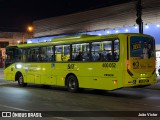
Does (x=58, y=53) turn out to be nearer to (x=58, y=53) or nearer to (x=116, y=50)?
(x=58, y=53)

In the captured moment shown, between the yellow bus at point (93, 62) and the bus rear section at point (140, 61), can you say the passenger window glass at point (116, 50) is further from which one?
the bus rear section at point (140, 61)

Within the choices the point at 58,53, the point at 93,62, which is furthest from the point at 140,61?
the point at 58,53

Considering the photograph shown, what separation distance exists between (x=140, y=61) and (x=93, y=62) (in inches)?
97.3

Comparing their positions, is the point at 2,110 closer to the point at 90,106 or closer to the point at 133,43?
the point at 90,106

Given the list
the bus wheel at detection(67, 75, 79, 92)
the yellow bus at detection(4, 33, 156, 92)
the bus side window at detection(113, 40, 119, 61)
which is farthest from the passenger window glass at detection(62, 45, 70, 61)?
the bus side window at detection(113, 40, 119, 61)

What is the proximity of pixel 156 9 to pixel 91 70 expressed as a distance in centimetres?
1325

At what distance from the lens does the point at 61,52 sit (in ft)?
66.0

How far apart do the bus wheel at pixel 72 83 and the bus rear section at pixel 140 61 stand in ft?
12.0

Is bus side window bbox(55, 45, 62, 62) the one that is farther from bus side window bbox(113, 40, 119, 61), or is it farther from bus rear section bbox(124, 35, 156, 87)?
bus rear section bbox(124, 35, 156, 87)

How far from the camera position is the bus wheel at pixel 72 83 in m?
19.0

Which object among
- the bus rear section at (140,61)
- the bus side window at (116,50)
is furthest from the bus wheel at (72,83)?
the bus rear section at (140,61)

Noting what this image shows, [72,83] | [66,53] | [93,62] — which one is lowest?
[72,83]

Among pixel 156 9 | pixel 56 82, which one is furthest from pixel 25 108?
pixel 156 9

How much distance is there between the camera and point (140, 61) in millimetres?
16703
